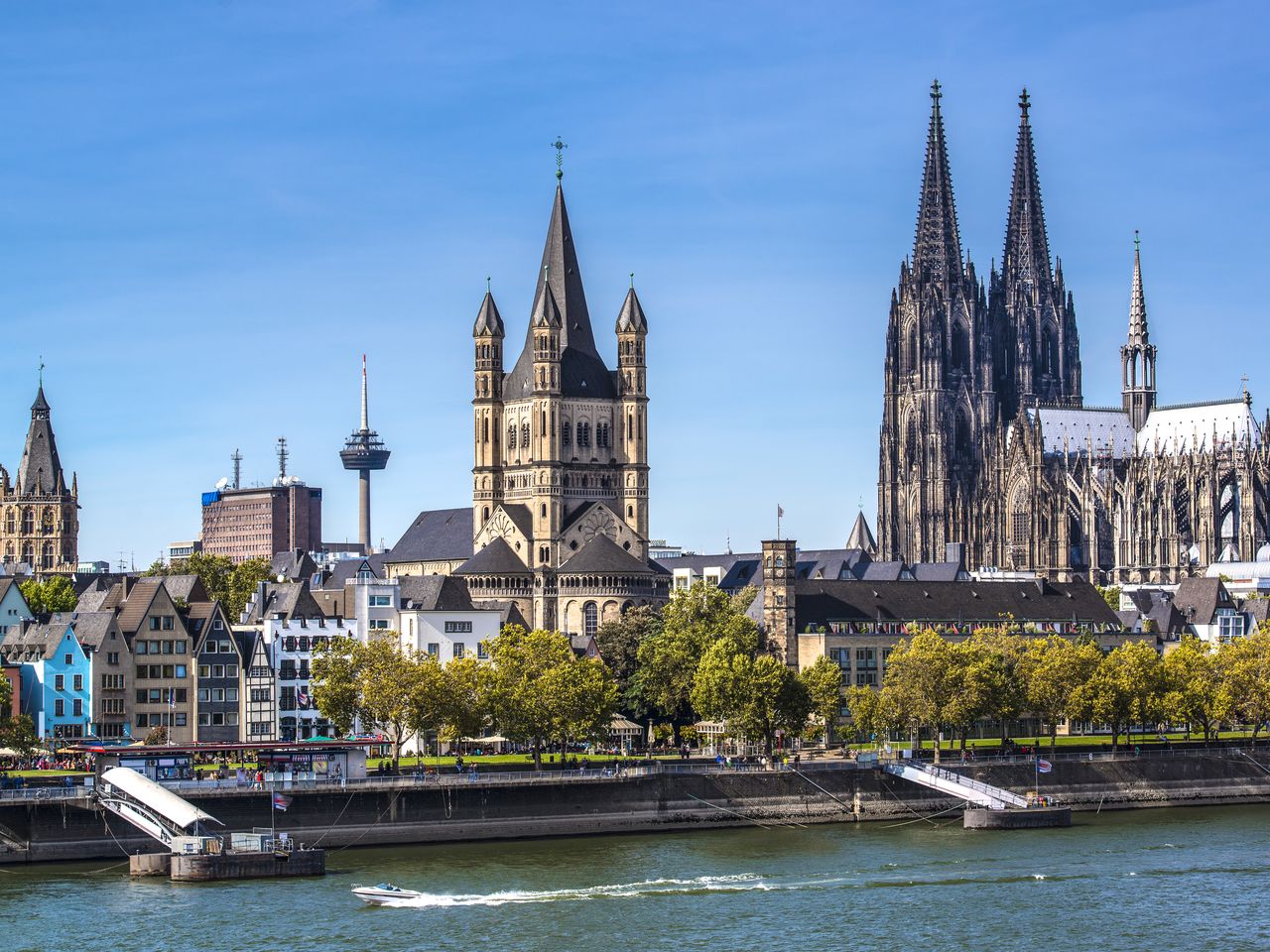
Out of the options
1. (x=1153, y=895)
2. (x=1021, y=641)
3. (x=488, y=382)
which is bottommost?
(x=1153, y=895)

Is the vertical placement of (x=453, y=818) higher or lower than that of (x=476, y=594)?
lower

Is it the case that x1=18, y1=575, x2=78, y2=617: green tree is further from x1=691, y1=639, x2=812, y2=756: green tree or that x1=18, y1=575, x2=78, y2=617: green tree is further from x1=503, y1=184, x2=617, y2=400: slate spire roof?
x1=691, y1=639, x2=812, y2=756: green tree

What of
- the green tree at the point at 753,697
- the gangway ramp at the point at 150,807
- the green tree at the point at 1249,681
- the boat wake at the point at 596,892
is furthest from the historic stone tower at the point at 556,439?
the boat wake at the point at 596,892

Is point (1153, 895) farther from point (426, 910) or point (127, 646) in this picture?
point (127, 646)

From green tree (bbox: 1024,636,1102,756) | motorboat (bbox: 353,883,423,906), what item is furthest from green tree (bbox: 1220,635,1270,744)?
motorboat (bbox: 353,883,423,906)

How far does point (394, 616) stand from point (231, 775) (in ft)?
133

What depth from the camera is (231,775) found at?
110 m

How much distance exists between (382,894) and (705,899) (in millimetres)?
12193

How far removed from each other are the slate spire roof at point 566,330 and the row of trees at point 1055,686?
160ft

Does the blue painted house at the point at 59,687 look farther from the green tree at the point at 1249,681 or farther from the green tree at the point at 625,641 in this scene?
the green tree at the point at 1249,681

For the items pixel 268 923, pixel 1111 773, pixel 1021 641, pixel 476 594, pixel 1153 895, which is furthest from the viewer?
pixel 476 594

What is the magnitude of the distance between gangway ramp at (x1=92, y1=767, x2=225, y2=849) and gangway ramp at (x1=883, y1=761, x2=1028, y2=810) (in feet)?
117

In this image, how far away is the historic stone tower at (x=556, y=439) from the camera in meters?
186

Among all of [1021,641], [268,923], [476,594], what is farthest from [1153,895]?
[476,594]
